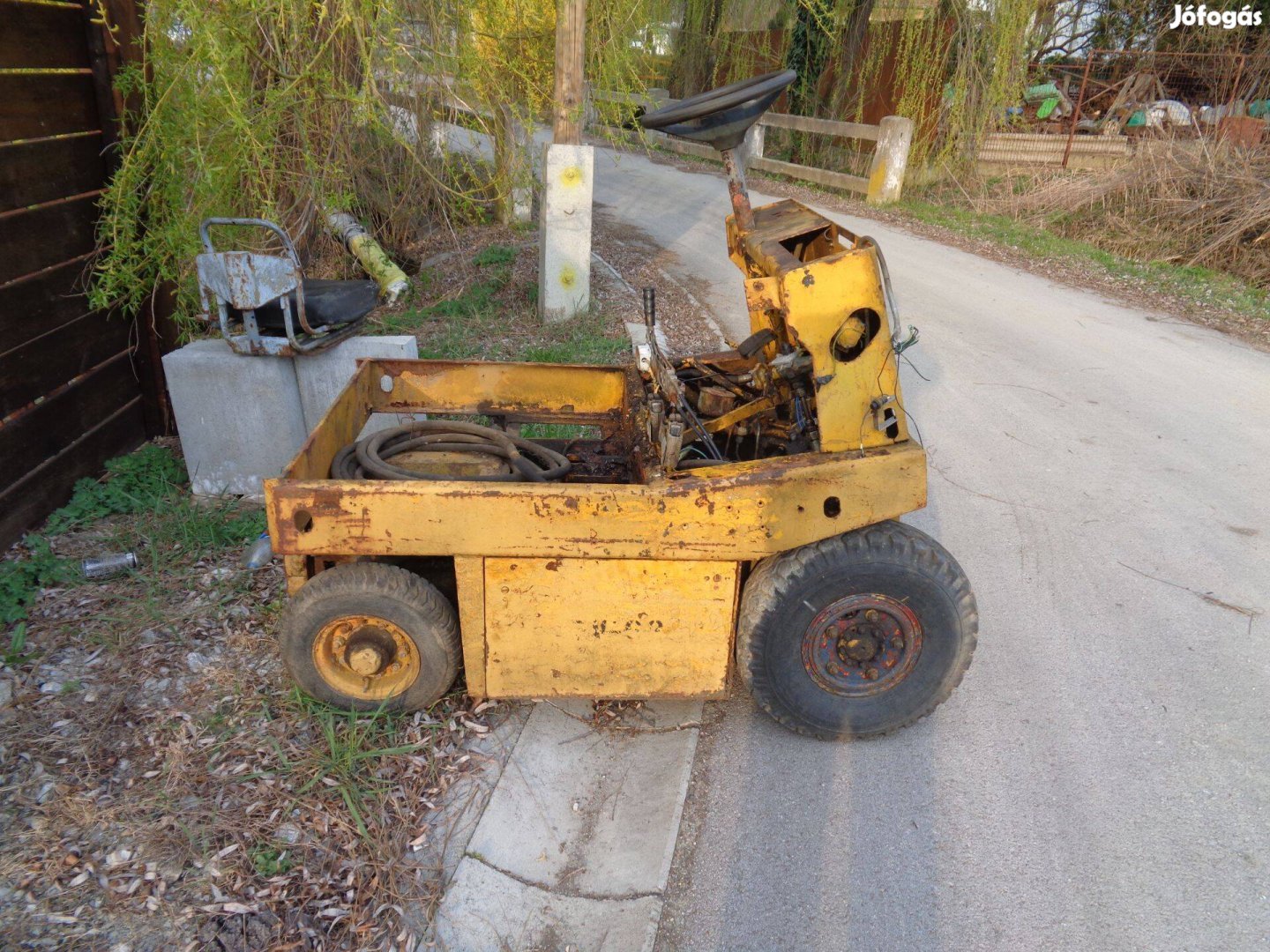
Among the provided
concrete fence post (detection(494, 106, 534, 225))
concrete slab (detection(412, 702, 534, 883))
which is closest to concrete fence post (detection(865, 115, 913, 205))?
concrete fence post (detection(494, 106, 534, 225))

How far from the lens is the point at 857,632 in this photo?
3.10 metres

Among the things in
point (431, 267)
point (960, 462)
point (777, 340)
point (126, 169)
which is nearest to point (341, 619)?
point (777, 340)

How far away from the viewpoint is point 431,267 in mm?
9148

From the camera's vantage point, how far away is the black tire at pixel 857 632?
300 centimetres

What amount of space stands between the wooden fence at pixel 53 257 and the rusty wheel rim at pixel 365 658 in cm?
226

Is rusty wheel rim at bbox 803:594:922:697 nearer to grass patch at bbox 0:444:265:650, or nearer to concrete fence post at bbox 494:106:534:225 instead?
grass patch at bbox 0:444:265:650

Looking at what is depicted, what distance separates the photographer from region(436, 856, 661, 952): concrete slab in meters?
2.50

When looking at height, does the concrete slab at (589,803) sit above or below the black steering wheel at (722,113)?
below

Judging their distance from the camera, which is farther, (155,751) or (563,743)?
(563,743)

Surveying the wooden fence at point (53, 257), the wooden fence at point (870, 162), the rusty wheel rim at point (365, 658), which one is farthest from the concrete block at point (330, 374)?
the wooden fence at point (870, 162)

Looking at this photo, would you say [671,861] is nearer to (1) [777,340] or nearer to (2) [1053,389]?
(1) [777,340]

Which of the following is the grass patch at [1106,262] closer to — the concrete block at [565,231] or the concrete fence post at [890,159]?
the concrete fence post at [890,159]

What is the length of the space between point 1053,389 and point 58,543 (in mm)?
6745

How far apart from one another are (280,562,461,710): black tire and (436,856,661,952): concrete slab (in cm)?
70
